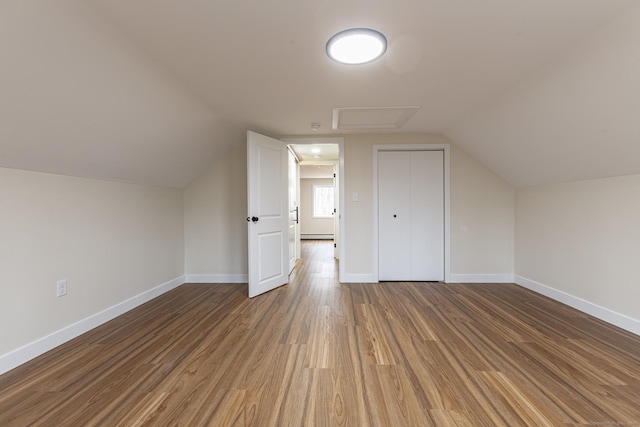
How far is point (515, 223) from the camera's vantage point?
3.62 meters

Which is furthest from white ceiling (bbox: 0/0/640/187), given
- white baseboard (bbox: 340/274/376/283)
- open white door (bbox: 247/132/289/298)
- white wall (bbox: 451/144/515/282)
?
white baseboard (bbox: 340/274/376/283)

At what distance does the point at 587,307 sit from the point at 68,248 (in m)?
4.74

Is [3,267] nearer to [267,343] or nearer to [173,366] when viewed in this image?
[173,366]

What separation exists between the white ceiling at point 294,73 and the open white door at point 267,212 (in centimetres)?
62

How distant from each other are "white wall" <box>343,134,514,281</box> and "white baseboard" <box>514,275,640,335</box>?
1.33ft

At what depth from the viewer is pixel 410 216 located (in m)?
3.77

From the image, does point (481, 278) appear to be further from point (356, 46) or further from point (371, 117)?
point (356, 46)

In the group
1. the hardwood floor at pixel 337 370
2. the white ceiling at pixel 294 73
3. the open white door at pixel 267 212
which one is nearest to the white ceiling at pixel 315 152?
the open white door at pixel 267 212

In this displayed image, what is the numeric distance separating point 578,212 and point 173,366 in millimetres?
3924

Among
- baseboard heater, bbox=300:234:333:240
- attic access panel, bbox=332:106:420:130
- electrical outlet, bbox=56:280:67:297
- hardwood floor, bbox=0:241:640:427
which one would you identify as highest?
attic access panel, bbox=332:106:420:130

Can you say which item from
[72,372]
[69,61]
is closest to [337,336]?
[72,372]

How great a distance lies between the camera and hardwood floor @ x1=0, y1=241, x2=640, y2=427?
1357 millimetres

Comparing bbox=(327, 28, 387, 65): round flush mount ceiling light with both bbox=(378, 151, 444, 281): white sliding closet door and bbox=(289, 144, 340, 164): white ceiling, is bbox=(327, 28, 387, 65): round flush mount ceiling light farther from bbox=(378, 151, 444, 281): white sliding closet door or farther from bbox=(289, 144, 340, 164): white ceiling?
bbox=(289, 144, 340, 164): white ceiling

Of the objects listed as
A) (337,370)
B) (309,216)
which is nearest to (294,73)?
(337,370)
